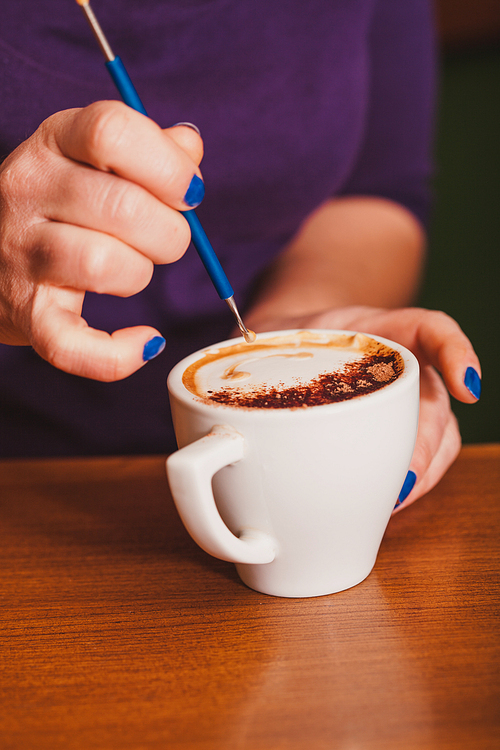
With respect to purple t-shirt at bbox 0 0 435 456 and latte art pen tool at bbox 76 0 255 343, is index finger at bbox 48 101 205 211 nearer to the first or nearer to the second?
latte art pen tool at bbox 76 0 255 343

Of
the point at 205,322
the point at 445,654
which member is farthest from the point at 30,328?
the point at 205,322

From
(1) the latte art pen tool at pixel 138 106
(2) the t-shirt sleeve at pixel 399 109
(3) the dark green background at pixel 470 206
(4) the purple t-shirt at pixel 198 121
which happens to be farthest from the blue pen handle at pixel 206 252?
(3) the dark green background at pixel 470 206

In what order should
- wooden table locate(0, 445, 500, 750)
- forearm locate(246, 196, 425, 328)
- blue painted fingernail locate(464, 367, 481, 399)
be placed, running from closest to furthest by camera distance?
wooden table locate(0, 445, 500, 750) → blue painted fingernail locate(464, 367, 481, 399) → forearm locate(246, 196, 425, 328)

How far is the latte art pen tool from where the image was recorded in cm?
49

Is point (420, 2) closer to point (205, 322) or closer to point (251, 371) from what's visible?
point (205, 322)

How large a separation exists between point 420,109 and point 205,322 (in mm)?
799

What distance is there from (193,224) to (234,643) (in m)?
0.38

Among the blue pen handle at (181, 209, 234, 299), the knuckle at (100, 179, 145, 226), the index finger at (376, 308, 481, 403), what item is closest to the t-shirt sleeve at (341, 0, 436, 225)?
the index finger at (376, 308, 481, 403)

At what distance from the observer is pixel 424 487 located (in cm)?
68

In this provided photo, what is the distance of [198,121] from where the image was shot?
3.58 feet

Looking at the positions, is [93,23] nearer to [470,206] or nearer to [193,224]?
[193,224]

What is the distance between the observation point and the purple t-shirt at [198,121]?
A: 3.17ft

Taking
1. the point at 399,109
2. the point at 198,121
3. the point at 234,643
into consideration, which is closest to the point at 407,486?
the point at 234,643

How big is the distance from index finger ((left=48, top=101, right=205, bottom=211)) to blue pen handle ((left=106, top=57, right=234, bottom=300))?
0.13 feet
